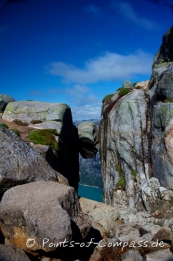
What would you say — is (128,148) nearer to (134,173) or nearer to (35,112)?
(134,173)

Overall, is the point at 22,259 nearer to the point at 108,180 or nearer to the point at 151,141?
the point at 151,141

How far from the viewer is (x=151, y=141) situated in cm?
2850

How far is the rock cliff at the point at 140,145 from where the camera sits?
79.4ft

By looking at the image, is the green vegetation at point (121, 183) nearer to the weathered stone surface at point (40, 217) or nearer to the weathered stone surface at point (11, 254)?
the weathered stone surface at point (40, 217)

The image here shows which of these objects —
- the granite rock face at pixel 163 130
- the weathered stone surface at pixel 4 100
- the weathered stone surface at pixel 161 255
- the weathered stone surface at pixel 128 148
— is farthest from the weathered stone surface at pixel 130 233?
the weathered stone surface at pixel 4 100

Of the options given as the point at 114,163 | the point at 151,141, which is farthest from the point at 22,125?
the point at 151,141

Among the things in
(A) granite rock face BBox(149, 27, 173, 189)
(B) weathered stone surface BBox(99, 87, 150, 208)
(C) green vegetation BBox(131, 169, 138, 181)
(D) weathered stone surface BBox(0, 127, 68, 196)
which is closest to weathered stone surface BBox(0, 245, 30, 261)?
(D) weathered stone surface BBox(0, 127, 68, 196)

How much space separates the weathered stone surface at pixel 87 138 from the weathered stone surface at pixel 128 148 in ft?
38.5

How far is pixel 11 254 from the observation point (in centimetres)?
681

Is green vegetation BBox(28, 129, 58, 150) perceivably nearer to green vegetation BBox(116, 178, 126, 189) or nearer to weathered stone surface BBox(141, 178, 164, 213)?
green vegetation BBox(116, 178, 126, 189)

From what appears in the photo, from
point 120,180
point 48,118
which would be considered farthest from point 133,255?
point 48,118

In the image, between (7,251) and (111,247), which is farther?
(111,247)

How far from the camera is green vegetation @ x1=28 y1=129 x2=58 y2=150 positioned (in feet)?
85.6

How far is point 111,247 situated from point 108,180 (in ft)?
79.0
